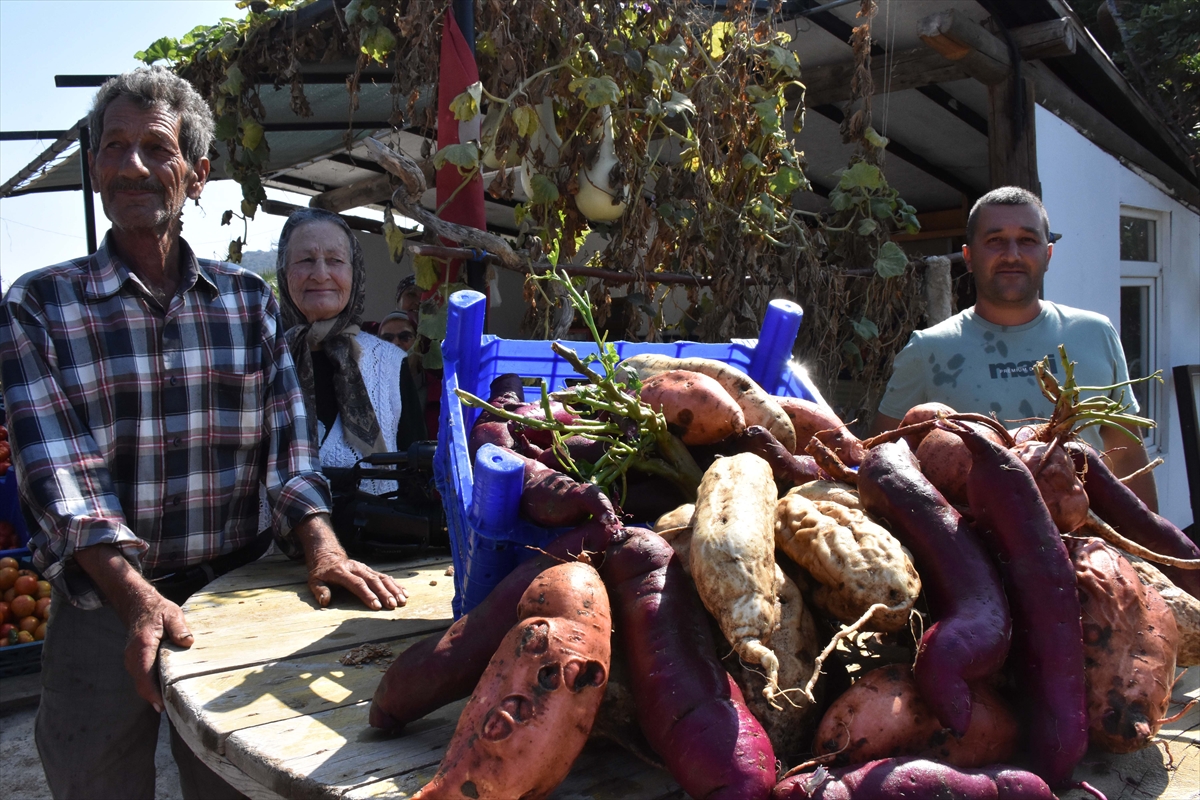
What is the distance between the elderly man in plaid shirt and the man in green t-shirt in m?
1.79

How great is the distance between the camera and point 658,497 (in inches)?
59.7

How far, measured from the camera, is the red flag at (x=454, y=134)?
3.18 metres

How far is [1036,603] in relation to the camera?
3.73 ft

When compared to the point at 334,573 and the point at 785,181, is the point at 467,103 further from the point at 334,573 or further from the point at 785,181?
the point at 334,573

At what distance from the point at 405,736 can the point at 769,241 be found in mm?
3156

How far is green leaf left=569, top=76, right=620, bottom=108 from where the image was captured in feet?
10.6

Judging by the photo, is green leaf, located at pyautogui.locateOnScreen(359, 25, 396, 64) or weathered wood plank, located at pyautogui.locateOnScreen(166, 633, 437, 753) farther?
green leaf, located at pyautogui.locateOnScreen(359, 25, 396, 64)

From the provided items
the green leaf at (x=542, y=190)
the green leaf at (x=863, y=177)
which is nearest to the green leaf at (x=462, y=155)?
the green leaf at (x=542, y=190)

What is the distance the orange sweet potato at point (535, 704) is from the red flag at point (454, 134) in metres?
2.21

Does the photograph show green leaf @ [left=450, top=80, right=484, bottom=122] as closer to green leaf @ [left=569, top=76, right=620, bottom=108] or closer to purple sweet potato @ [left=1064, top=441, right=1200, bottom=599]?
green leaf @ [left=569, top=76, right=620, bottom=108]

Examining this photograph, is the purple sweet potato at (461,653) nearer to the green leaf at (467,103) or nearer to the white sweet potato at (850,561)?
the white sweet potato at (850,561)

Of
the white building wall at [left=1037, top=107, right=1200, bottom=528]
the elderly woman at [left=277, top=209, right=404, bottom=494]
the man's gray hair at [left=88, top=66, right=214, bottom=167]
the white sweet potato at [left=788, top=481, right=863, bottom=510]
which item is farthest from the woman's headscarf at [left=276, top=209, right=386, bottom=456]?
the white building wall at [left=1037, top=107, right=1200, bottom=528]

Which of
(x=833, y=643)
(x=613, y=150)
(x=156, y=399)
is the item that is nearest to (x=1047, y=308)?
(x=613, y=150)

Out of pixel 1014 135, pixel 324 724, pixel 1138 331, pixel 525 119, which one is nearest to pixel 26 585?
pixel 525 119
